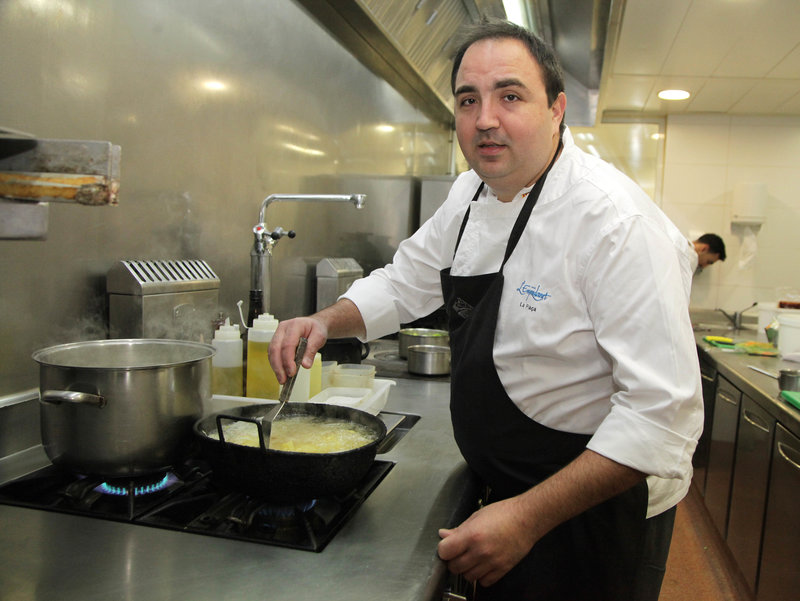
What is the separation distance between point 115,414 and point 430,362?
1358 mm

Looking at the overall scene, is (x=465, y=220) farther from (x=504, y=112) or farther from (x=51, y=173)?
(x=51, y=173)

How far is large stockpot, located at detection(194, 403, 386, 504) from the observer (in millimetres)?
973

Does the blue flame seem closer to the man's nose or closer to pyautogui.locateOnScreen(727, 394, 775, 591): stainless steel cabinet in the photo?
the man's nose

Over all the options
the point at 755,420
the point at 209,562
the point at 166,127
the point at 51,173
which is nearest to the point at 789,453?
Result: the point at 755,420

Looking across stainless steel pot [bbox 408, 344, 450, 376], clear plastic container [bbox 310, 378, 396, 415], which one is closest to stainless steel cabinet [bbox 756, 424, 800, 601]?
stainless steel pot [bbox 408, 344, 450, 376]

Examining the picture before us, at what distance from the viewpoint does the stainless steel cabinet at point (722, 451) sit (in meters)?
3.32

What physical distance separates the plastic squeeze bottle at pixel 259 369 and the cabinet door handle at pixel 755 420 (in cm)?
224

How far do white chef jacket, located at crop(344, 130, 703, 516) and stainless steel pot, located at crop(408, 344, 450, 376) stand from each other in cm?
85

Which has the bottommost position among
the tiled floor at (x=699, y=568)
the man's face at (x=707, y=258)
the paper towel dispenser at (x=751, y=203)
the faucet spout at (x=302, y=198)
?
the tiled floor at (x=699, y=568)

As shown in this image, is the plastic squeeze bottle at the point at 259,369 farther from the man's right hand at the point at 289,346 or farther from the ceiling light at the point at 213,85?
the ceiling light at the point at 213,85

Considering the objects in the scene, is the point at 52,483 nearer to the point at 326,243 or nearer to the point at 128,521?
the point at 128,521

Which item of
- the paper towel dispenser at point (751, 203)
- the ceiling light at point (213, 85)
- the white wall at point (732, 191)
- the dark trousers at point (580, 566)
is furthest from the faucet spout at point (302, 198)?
the paper towel dispenser at point (751, 203)

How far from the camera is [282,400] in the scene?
1.22 m

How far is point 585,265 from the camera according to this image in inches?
45.7
